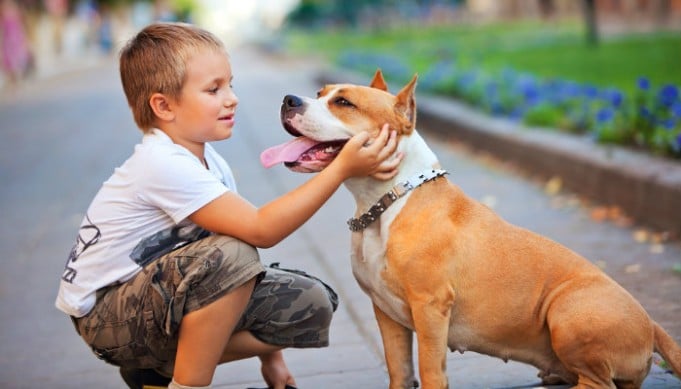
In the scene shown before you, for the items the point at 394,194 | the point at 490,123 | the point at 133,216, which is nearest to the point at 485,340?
the point at 394,194

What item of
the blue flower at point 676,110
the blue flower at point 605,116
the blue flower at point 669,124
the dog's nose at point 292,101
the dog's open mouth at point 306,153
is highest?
the dog's nose at point 292,101

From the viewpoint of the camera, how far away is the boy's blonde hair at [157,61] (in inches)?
130

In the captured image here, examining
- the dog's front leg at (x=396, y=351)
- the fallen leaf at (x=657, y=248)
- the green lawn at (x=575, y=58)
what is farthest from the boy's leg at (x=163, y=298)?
the green lawn at (x=575, y=58)

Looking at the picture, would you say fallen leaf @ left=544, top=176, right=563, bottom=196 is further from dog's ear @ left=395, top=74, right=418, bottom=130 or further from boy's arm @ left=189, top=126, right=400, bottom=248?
boy's arm @ left=189, top=126, right=400, bottom=248

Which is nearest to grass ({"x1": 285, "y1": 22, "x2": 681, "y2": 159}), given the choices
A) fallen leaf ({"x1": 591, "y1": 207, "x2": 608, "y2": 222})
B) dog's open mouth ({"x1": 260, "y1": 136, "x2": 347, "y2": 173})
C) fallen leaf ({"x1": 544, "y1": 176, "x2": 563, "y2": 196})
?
fallen leaf ({"x1": 544, "y1": 176, "x2": 563, "y2": 196})

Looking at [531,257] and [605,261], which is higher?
[531,257]

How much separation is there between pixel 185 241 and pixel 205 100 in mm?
498

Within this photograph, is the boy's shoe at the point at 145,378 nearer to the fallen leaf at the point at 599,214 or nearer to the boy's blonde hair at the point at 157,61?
the boy's blonde hair at the point at 157,61

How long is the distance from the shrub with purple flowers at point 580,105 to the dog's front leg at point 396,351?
316cm

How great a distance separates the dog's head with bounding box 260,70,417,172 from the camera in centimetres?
317

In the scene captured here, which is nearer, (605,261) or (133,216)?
(133,216)

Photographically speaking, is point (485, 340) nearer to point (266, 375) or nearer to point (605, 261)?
point (266, 375)

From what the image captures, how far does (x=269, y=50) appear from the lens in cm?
4584

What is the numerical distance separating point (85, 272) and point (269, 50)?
43199mm
